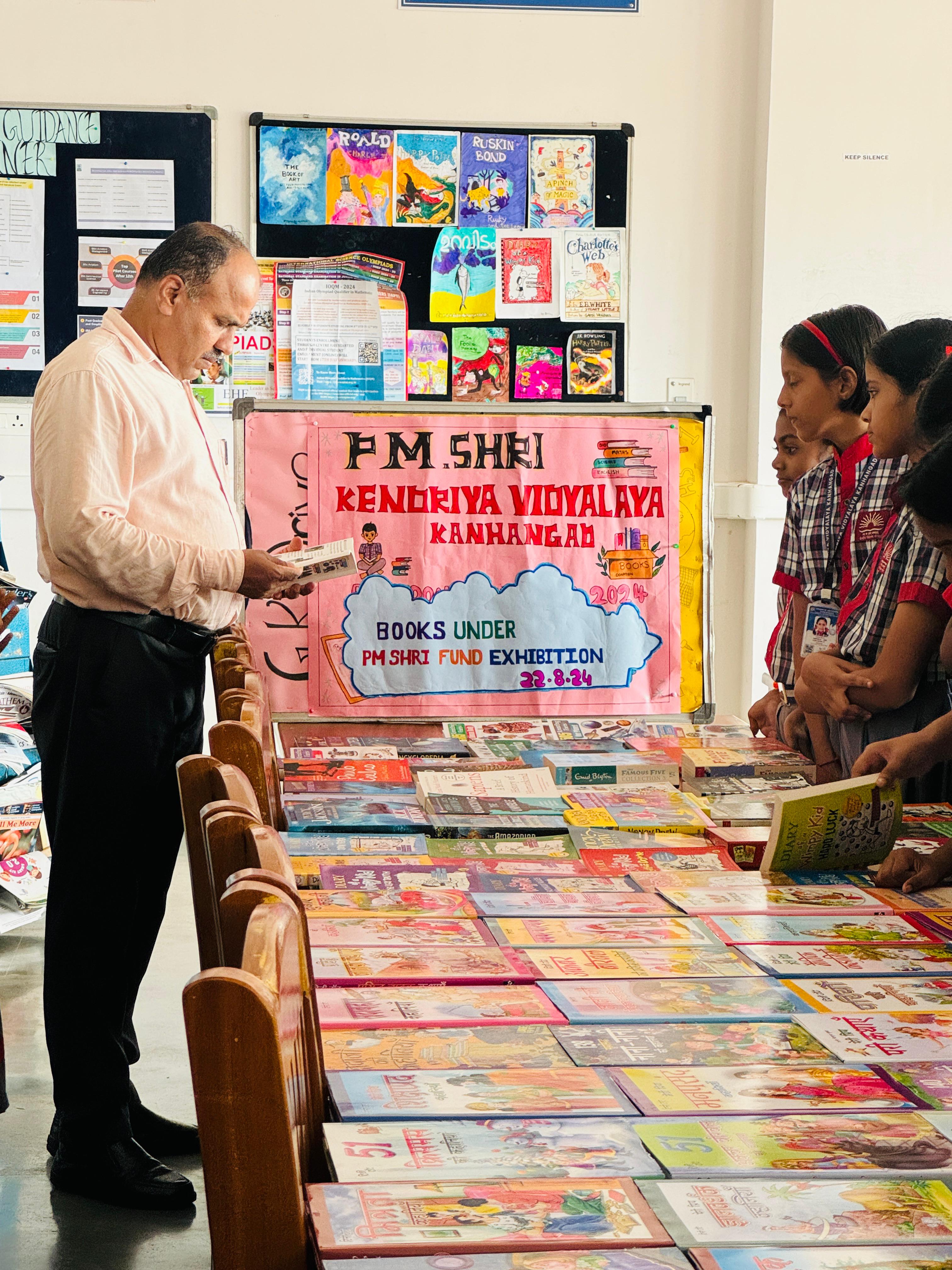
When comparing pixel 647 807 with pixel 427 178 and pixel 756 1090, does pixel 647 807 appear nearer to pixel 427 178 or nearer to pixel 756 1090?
pixel 756 1090

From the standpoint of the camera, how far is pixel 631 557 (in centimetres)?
329

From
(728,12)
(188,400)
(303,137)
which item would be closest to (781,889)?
(188,400)

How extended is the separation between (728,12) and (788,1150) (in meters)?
4.62

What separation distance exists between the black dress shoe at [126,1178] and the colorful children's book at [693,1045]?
1279 millimetres

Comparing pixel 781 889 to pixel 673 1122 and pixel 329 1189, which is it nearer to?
pixel 673 1122

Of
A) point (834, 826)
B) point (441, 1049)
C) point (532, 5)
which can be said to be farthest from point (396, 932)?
point (532, 5)

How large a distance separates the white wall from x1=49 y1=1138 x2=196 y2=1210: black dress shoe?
292cm

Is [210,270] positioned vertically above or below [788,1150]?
above

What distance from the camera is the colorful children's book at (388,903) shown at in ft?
5.46

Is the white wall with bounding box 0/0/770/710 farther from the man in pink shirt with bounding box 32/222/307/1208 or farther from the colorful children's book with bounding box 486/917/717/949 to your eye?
the colorful children's book with bounding box 486/917/717/949

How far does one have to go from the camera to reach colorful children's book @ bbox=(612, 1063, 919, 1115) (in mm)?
1142

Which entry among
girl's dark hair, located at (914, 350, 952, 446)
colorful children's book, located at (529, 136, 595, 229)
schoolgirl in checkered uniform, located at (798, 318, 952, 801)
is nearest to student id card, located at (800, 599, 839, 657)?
schoolgirl in checkered uniform, located at (798, 318, 952, 801)

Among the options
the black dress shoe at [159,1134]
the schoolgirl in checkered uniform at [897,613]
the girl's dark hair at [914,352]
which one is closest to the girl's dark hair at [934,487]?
the schoolgirl in checkered uniform at [897,613]

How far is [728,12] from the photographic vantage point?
484 cm
